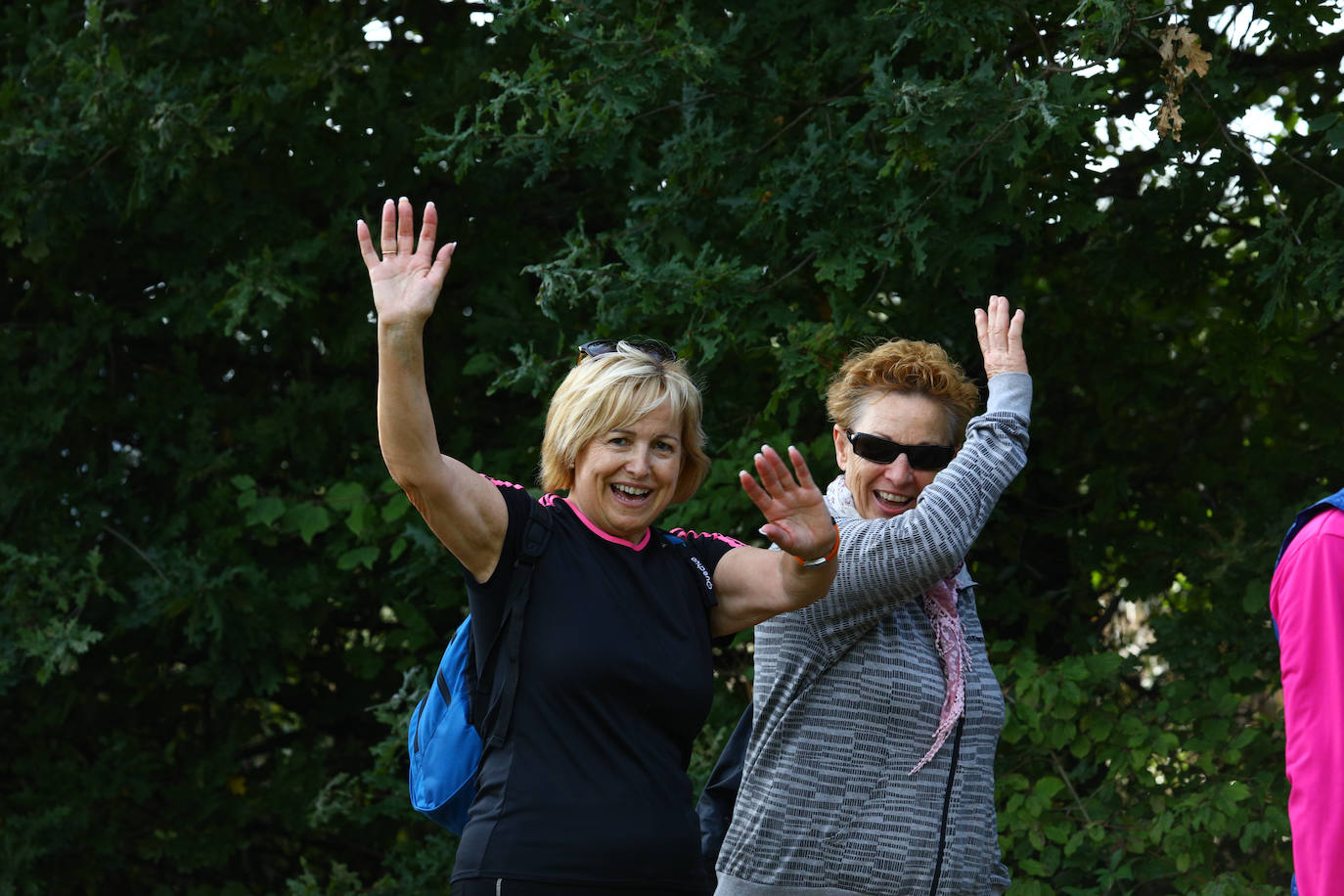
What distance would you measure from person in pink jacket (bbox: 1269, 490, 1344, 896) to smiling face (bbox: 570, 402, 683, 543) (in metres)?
1.04

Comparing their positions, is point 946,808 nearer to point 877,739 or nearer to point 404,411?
point 877,739

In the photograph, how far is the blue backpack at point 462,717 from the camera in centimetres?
221

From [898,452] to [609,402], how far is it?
64cm

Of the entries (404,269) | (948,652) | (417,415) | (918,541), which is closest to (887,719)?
(948,652)

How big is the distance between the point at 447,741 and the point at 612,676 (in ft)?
1.05

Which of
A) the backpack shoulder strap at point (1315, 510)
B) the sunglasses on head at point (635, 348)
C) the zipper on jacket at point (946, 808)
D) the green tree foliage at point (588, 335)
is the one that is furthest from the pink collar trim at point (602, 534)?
the green tree foliage at point (588, 335)

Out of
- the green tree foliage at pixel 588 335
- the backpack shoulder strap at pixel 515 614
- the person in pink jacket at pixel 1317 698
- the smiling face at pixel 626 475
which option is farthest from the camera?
the green tree foliage at pixel 588 335

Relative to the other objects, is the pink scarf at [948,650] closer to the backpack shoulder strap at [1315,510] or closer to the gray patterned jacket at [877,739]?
the gray patterned jacket at [877,739]

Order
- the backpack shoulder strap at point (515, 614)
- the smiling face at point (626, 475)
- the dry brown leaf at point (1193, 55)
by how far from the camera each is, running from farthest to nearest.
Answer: the dry brown leaf at point (1193, 55)
the smiling face at point (626, 475)
the backpack shoulder strap at point (515, 614)

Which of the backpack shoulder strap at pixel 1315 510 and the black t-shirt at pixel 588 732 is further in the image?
the black t-shirt at pixel 588 732

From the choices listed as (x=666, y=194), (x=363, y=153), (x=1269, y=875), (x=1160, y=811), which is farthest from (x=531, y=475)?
(x=1269, y=875)

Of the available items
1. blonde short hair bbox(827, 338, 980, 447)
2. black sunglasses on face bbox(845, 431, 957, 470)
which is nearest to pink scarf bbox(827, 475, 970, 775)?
black sunglasses on face bbox(845, 431, 957, 470)

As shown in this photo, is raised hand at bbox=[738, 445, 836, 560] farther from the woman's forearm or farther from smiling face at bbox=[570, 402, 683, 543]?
the woman's forearm

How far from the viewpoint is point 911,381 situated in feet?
9.06
